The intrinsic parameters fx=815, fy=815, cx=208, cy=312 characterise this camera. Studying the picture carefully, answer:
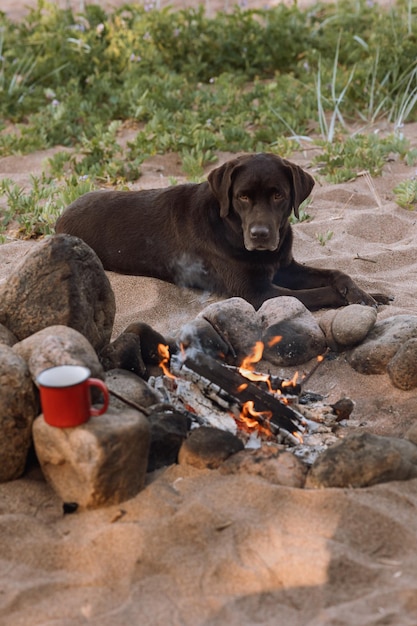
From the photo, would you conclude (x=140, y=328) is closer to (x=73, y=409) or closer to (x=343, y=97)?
(x=73, y=409)

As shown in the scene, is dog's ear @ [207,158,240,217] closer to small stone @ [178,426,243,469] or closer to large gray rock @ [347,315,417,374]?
large gray rock @ [347,315,417,374]

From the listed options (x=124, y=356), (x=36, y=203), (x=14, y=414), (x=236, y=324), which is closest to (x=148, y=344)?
(x=124, y=356)

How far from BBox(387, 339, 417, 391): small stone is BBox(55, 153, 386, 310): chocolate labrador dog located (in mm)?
1057

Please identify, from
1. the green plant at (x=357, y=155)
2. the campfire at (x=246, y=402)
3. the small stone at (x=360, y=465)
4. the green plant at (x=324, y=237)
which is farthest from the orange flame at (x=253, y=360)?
the green plant at (x=357, y=155)

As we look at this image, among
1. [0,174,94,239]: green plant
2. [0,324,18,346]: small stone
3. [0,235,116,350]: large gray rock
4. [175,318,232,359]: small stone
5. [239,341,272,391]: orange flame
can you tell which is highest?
[0,235,116,350]: large gray rock

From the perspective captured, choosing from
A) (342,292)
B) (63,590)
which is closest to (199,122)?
(342,292)

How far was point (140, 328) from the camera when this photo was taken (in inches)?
184

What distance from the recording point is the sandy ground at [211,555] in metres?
2.83

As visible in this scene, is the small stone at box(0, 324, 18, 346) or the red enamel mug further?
the small stone at box(0, 324, 18, 346)

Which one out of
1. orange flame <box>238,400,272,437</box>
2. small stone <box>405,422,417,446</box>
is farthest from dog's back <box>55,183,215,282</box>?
small stone <box>405,422,417,446</box>

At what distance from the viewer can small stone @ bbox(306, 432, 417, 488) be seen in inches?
136

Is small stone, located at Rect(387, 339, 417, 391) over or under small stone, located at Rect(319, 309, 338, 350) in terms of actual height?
over

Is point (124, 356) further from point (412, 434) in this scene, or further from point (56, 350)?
point (412, 434)

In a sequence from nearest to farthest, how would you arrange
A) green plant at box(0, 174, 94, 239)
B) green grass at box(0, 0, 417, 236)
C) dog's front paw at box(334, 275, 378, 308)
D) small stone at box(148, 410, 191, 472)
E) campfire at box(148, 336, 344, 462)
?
small stone at box(148, 410, 191, 472) → campfire at box(148, 336, 344, 462) → dog's front paw at box(334, 275, 378, 308) → green plant at box(0, 174, 94, 239) → green grass at box(0, 0, 417, 236)
